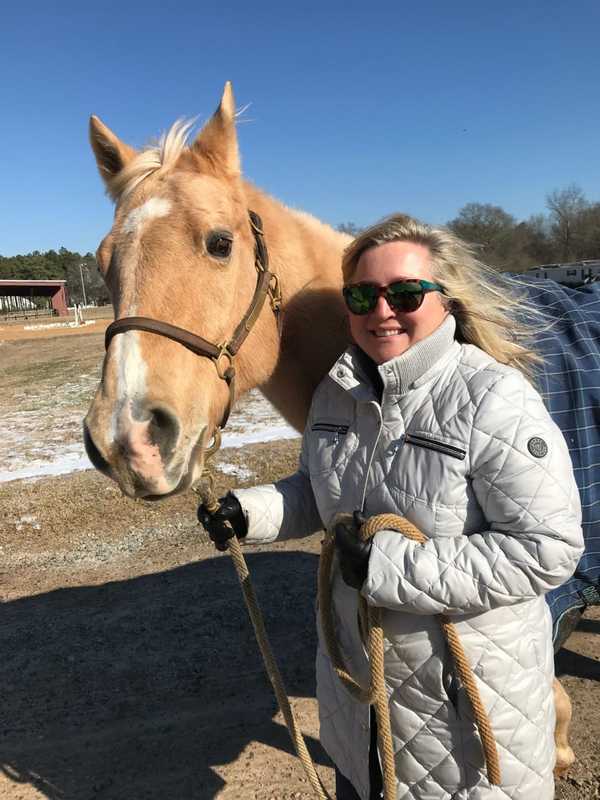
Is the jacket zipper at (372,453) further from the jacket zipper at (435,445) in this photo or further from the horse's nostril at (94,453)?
the horse's nostril at (94,453)

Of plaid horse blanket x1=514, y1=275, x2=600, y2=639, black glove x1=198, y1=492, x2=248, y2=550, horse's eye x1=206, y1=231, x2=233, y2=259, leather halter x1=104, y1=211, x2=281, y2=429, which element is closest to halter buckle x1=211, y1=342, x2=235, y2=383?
leather halter x1=104, y1=211, x2=281, y2=429

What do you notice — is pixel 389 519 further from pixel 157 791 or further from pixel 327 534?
pixel 157 791

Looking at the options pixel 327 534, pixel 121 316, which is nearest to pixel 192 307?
pixel 121 316

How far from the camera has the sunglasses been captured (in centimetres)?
160

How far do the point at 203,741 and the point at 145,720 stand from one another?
0.38 m

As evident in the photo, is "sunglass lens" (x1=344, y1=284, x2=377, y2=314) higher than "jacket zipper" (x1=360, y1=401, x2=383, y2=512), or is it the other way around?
"sunglass lens" (x1=344, y1=284, x2=377, y2=314)

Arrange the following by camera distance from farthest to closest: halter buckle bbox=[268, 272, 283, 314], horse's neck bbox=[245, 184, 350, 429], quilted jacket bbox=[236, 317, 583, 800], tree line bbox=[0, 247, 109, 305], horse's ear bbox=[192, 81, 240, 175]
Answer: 1. tree line bbox=[0, 247, 109, 305]
2. horse's neck bbox=[245, 184, 350, 429]
3. halter buckle bbox=[268, 272, 283, 314]
4. horse's ear bbox=[192, 81, 240, 175]
5. quilted jacket bbox=[236, 317, 583, 800]

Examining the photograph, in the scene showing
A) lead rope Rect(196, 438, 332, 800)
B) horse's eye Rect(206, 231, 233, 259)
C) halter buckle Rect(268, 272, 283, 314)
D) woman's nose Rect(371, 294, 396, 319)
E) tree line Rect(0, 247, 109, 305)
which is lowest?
lead rope Rect(196, 438, 332, 800)

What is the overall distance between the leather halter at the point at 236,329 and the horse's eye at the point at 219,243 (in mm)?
196

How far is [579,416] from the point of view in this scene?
6.92ft

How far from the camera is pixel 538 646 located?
5.28ft

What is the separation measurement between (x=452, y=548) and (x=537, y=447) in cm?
35

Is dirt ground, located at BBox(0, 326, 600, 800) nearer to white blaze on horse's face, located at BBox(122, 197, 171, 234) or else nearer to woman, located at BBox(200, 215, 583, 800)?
woman, located at BBox(200, 215, 583, 800)

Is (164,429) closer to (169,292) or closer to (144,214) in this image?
(169,292)
